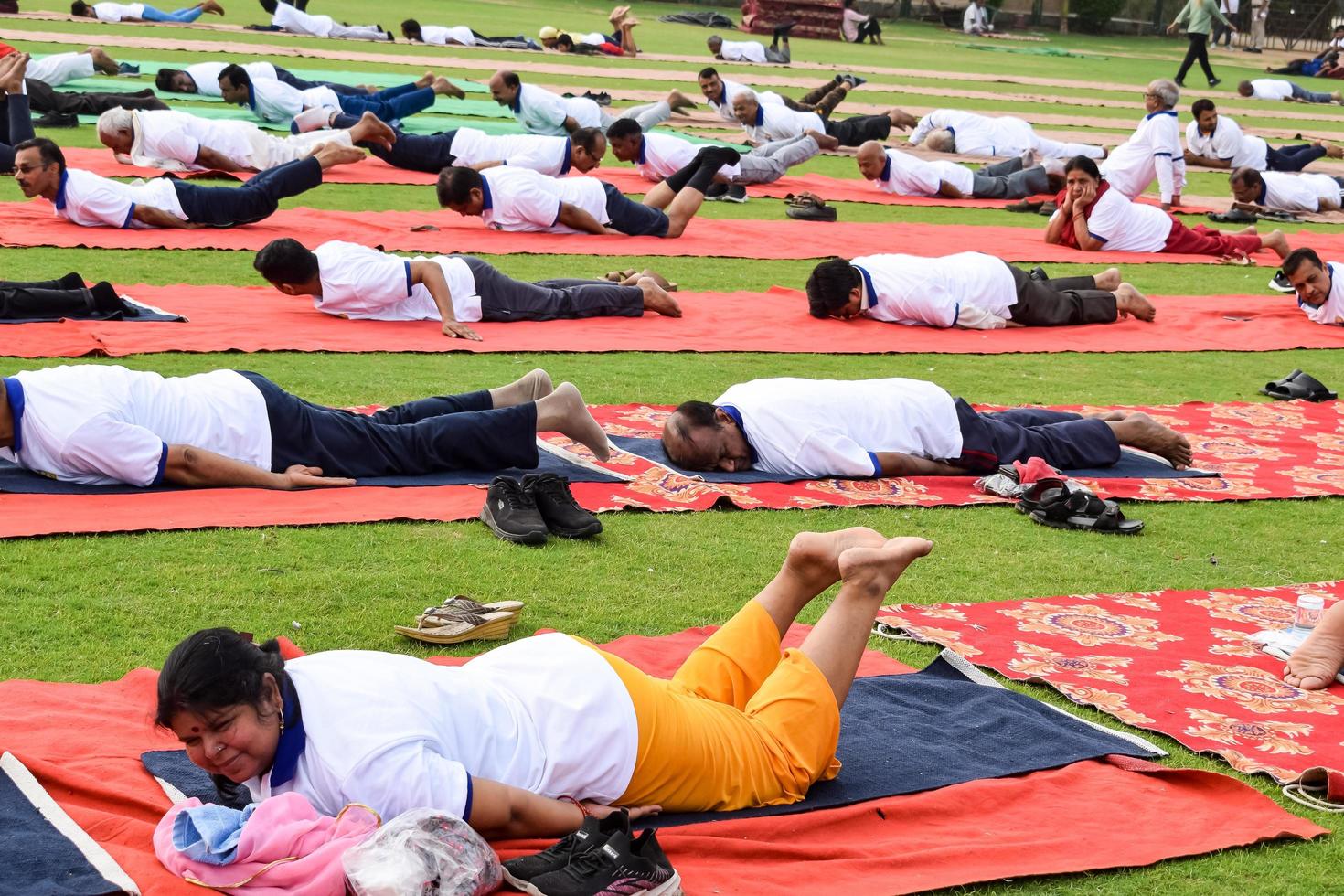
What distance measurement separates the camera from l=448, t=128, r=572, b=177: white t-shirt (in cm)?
1497

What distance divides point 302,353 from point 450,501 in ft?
8.88

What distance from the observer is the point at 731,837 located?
12.9ft

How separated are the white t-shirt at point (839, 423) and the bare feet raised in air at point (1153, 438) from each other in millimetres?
1027

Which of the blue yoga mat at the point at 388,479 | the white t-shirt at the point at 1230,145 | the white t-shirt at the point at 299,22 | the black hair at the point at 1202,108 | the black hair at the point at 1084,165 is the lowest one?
the blue yoga mat at the point at 388,479

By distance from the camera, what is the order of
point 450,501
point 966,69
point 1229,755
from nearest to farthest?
point 1229,755 → point 450,501 → point 966,69

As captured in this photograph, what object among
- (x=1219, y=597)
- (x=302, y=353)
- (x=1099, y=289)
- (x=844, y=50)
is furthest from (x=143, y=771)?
(x=844, y=50)

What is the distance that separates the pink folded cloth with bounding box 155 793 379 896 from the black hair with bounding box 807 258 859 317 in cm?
747

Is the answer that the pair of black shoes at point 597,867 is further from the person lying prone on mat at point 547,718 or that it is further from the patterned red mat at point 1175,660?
the patterned red mat at point 1175,660

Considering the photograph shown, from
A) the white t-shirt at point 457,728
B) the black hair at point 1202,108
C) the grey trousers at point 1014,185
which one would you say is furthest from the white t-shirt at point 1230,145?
the white t-shirt at point 457,728

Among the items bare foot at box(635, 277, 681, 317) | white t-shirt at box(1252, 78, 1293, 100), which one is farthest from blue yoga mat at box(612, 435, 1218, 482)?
white t-shirt at box(1252, 78, 1293, 100)

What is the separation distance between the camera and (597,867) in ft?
11.3

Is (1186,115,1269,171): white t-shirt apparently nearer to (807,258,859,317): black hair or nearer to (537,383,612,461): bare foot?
(807,258,859,317): black hair

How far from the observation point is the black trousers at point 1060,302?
1096cm

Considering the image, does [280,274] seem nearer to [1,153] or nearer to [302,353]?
[302,353]
